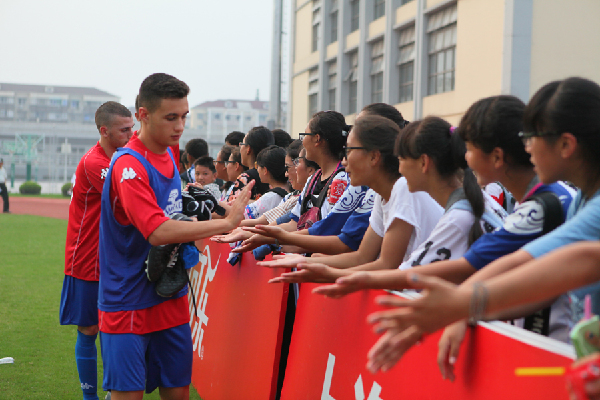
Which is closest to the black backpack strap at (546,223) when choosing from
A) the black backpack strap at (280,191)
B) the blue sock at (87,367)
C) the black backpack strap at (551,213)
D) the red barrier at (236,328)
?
the black backpack strap at (551,213)

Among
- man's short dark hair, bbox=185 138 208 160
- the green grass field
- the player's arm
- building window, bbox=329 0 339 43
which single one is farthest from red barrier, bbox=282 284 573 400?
building window, bbox=329 0 339 43

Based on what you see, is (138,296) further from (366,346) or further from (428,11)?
(428,11)

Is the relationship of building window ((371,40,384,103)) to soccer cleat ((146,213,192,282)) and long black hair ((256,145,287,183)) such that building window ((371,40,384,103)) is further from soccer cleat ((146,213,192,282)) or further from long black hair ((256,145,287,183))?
soccer cleat ((146,213,192,282))

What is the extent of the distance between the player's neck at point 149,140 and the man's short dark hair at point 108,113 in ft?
4.76

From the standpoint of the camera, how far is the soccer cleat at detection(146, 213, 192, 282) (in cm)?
310

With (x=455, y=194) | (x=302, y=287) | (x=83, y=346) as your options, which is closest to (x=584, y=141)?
(x=455, y=194)

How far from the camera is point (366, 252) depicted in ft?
10.4

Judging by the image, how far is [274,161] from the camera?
18.5ft

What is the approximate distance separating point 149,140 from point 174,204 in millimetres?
373

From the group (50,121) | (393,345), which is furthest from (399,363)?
(50,121)

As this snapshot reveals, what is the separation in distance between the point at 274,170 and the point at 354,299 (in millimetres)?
3086

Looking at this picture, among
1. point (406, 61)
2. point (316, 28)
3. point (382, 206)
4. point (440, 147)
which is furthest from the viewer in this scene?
point (316, 28)

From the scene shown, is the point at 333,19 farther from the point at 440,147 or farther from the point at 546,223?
the point at 546,223

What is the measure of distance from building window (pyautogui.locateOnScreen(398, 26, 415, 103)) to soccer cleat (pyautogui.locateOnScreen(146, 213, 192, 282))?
20215 millimetres
